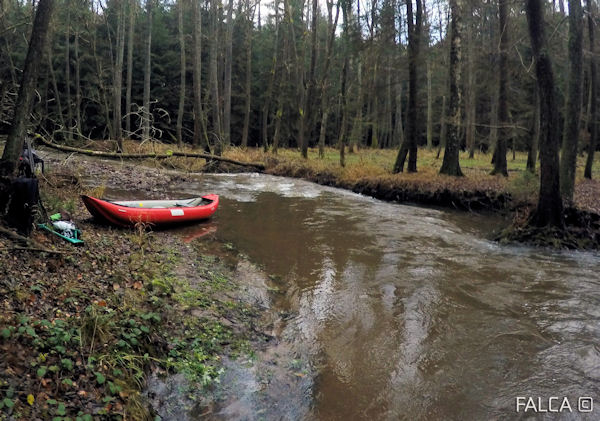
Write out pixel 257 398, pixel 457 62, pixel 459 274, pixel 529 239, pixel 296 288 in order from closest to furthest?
pixel 257 398 < pixel 296 288 < pixel 459 274 < pixel 529 239 < pixel 457 62

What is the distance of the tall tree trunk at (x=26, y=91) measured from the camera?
5.63 meters

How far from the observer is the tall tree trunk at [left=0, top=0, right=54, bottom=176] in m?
5.63

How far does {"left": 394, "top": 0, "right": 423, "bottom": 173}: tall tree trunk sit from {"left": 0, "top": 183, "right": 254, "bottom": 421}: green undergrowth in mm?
12117

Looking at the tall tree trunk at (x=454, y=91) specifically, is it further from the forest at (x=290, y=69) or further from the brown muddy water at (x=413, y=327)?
the brown muddy water at (x=413, y=327)

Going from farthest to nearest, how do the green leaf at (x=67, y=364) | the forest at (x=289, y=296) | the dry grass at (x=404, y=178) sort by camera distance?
the dry grass at (x=404, y=178) → the forest at (x=289, y=296) → the green leaf at (x=67, y=364)

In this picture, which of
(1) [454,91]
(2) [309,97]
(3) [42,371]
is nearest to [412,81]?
(1) [454,91]

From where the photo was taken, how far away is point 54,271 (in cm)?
493

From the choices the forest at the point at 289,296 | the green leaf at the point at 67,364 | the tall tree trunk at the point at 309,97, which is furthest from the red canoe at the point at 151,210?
the tall tree trunk at the point at 309,97

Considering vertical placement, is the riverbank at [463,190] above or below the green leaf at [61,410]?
above

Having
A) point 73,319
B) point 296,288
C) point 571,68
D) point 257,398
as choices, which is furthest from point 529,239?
point 73,319

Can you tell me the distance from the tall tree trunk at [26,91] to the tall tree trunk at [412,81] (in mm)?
13008

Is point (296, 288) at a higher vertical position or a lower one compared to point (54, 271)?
lower

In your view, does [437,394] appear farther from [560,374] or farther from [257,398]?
[257,398]

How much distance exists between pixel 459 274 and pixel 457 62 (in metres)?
10.2
